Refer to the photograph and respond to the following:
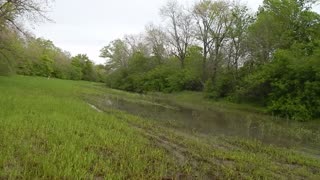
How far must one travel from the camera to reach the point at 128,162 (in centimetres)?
Result: 881

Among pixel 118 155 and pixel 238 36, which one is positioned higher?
pixel 238 36

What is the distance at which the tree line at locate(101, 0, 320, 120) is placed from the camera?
3209 cm

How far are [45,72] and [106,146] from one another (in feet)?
297

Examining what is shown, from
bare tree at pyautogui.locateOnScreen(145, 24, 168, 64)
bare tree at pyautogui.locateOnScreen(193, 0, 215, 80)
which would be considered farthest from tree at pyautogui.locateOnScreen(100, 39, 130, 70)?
bare tree at pyautogui.locateOnScreen(193, 0, 215, 80)

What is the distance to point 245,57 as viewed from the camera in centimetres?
4409

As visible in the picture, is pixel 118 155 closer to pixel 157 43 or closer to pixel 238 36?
pixel 238 36

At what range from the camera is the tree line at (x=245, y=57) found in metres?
32.1

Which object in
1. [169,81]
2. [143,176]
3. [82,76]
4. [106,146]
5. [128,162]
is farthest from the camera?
[82,76]

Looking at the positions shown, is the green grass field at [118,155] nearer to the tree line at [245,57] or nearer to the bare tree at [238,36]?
the tree line at [245,57]

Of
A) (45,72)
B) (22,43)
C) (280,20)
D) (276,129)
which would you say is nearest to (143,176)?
(276,129)

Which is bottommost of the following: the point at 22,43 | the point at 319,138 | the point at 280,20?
the point at 319,138

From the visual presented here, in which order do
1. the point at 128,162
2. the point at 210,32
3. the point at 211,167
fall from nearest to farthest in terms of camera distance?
the point at 128,162 < the point at 211,167 < the point at 210,32

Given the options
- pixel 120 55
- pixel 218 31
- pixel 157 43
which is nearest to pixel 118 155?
pixel 218 31

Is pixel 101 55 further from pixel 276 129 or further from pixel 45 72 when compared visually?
pixel 276 129
